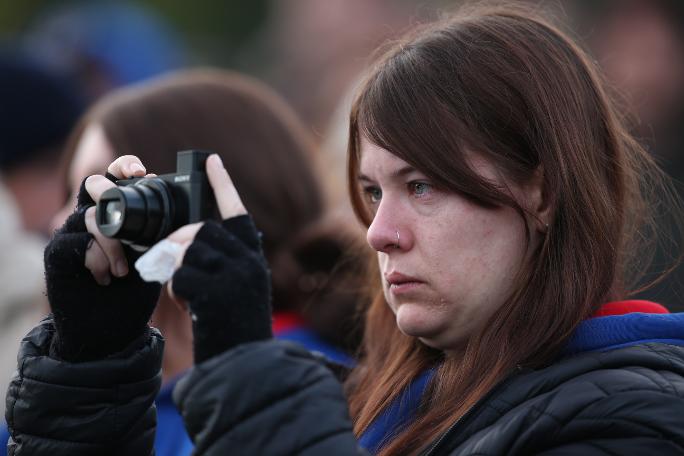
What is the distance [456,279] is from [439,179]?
198mm

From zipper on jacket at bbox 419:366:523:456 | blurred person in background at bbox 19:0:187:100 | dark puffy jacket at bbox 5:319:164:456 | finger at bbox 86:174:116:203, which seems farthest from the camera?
blurred person in background at bbox 19:0:187:100

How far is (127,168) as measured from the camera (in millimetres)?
2012

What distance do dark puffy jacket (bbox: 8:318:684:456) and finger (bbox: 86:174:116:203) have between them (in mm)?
466

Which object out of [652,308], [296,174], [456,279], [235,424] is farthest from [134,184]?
[296,174]

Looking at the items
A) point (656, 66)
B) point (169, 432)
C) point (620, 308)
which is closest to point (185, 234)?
point (620, 308)

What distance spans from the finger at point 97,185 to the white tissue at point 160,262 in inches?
11.5

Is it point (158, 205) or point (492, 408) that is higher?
point (158, 205)

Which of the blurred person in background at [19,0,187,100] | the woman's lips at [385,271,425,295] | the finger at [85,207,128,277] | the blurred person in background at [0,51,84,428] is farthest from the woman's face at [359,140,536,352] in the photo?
the blurred person in background at [19,0,187,100]

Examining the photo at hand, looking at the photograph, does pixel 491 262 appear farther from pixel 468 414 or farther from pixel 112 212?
pixel 112 212

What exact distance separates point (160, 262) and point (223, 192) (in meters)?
0.16

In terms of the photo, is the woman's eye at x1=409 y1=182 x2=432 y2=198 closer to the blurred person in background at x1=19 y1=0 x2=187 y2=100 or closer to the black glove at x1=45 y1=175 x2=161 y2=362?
the black glove at x1=45 y1=175 x2=161 y2=362

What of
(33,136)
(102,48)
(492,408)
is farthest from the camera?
(102,48)

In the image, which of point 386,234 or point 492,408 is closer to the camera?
point 492,408

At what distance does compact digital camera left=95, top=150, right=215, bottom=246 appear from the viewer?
1.77 meters
